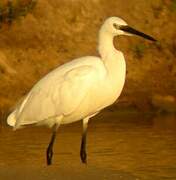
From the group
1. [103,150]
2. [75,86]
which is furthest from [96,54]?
[75,86]

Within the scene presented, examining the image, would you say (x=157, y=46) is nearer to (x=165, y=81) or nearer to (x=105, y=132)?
(x=165, y=81)

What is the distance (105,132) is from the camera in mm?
16312

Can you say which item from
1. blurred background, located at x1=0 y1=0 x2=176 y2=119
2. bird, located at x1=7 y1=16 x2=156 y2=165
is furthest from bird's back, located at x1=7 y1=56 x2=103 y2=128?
blurred background, located at x1=0 y1=0 x2=176 y2=119

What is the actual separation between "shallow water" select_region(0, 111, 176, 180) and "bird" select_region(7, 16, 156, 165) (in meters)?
0.71

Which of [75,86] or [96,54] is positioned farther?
[96,54]

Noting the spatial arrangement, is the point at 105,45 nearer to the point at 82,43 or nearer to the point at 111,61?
the point at 111,61

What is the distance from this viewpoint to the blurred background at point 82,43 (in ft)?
63.8

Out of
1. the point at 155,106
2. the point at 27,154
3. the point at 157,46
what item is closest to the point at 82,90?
the point at 27,154

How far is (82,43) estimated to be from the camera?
2045 centimetres

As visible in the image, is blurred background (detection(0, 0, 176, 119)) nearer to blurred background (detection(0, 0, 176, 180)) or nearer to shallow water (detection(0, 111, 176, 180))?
blurred background (detection(0, 0, 176, 180))

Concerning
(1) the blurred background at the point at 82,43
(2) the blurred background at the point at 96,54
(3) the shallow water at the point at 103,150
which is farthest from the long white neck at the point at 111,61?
(1) the blurred background at the point at 82,43

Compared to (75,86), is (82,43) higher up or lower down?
lower down

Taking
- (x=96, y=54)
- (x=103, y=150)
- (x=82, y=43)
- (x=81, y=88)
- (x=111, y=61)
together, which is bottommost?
(x=82, y=43)

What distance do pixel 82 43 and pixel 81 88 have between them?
8892mm
